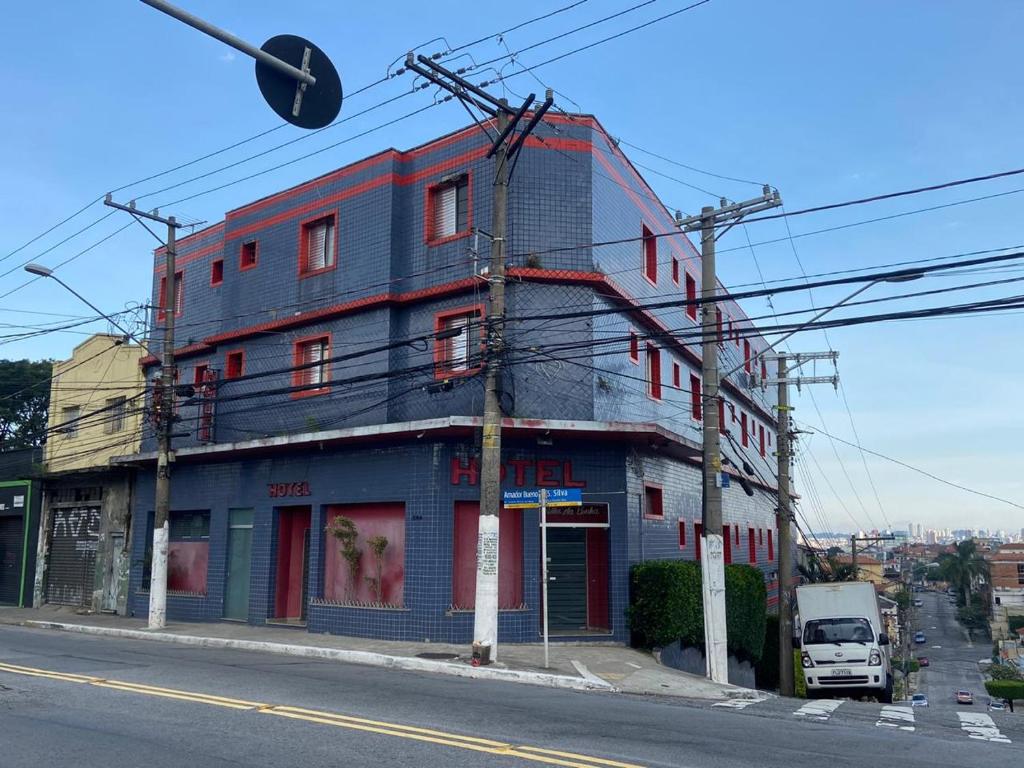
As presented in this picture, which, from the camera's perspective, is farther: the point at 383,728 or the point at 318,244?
the point at 318,244

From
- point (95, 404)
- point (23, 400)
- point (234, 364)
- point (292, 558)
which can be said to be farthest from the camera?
point (23, 400)

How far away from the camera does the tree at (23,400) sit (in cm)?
5075

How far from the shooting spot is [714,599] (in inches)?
653

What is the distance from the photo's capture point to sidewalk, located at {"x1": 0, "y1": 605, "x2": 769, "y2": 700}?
1390 centimetres

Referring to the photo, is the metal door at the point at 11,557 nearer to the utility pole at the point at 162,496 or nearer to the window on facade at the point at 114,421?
the window on facade at the point at 114,421

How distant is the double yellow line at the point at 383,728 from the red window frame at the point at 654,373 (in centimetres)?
1413

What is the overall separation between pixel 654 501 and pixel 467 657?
764 cm

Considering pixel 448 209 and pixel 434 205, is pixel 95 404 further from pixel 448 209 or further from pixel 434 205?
pixel 448 209

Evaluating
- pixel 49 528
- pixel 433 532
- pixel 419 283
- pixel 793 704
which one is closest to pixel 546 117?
pixel 419 283

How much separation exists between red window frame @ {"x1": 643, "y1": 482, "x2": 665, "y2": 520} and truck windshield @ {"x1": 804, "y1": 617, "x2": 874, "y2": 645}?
4597 mm

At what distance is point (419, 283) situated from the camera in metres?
20.7

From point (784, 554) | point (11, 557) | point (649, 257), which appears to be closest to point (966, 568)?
point (784, 554)

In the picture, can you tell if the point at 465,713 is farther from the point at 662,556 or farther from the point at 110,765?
the point at 662,556

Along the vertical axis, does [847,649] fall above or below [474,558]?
below
